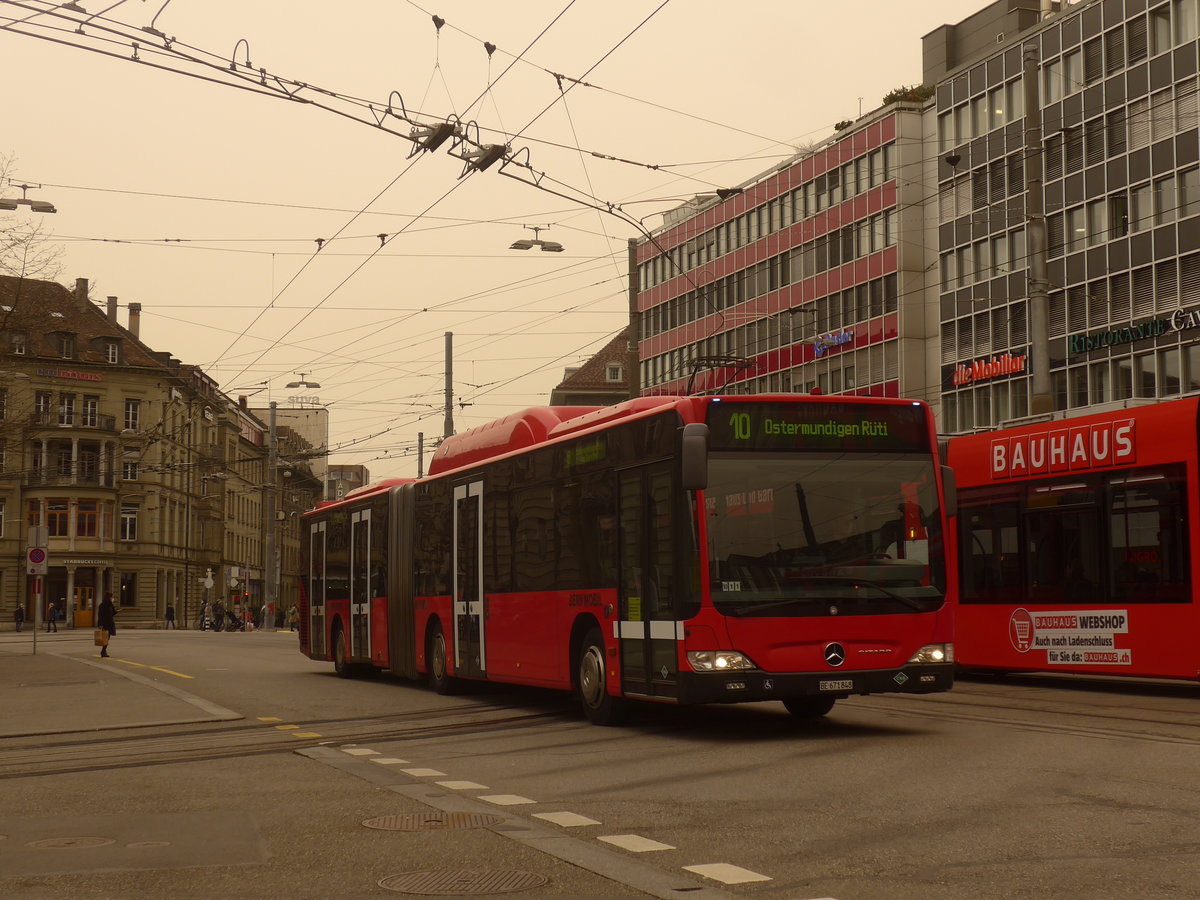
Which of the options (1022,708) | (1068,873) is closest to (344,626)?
(1022,708)

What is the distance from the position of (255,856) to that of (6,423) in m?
24.7

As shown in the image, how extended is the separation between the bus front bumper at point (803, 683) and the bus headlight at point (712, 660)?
4 centimetres

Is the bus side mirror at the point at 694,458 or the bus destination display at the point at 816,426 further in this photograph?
the bus destination display at the point at 816,426

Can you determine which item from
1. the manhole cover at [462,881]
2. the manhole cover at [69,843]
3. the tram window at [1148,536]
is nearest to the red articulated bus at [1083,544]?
the tram window at [1148,536]

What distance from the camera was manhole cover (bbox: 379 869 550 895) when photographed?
7012 millimetres

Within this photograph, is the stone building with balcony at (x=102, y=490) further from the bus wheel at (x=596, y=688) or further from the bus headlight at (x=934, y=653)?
the bus headlight at (x=934, y=653)

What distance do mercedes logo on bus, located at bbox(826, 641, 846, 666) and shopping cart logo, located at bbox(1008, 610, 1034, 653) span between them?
23.6 feet

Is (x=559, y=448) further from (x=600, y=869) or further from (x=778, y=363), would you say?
(x=778, y=363)

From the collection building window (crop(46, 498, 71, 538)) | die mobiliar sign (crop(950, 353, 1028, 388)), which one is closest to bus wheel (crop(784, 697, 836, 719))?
die mobiliar sign (crop(950, 353, 1028, 388))

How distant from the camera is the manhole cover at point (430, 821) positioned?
29.2ft

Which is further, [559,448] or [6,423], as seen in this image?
[6,423]

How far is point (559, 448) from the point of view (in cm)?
1683

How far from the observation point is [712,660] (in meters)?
13.6

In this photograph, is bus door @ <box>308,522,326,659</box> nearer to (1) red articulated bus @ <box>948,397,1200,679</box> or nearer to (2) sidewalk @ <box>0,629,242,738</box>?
(2) sidewalk @ <box>0,629,242,738</box>
